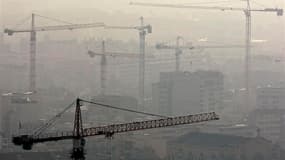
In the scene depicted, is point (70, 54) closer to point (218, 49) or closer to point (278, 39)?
point (218, 49)

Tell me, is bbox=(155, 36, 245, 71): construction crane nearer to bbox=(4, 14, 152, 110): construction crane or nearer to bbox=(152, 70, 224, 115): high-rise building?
bbox=(4, 14, 152, 110): construction crane

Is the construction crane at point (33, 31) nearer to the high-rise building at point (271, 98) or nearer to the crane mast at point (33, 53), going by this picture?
the crane mast at point (33, 53)

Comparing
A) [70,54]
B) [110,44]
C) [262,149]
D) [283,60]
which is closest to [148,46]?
[110,44]

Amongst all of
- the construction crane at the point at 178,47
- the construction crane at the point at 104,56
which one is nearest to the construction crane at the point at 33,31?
the construction crane at the point at 104,56

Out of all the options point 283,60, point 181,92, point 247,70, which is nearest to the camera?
point 181,92

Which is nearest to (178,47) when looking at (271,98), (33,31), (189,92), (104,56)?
(104,56)

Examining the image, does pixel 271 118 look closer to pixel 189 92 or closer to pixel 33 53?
pixel 189 92
